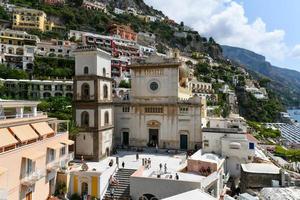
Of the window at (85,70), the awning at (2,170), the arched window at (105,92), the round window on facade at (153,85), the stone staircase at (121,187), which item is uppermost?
the window at (85,70)

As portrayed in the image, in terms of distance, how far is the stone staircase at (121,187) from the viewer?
2262cm

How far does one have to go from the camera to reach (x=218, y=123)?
32.9m

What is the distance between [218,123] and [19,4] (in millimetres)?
92136

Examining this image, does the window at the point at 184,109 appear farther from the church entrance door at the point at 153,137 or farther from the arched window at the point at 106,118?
the arched window at the point at 106,118

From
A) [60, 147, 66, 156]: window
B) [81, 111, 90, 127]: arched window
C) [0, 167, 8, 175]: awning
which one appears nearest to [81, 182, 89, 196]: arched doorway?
[60, 147, 66, 156]: window

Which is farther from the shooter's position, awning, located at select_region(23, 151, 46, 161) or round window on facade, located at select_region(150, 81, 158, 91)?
round window on facade, located at select_region(150, 81, 158, 91)

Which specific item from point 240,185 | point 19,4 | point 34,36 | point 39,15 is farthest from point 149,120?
point 19,4

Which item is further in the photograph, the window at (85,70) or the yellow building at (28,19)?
the yellow building at (28,19)

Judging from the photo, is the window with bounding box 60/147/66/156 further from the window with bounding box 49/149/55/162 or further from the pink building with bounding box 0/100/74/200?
the window with bounding box 49/149/55/162

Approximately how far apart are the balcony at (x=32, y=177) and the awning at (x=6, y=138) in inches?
99.0

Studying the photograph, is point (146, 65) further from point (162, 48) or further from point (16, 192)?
point (162, 48)

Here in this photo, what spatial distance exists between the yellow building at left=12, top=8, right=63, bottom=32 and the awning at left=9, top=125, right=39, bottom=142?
76.8 meters

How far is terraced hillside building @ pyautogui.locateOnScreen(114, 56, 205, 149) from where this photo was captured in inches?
1272

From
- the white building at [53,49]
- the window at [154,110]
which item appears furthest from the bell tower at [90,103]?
the white building at [53,49]
